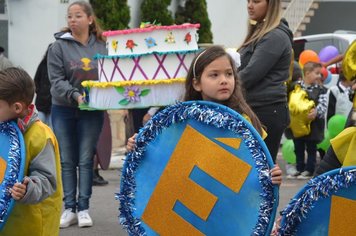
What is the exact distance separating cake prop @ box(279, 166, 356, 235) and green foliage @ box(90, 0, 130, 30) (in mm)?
12313

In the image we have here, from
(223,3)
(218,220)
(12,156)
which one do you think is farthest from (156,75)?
(223,3)

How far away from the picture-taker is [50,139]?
4562 mm

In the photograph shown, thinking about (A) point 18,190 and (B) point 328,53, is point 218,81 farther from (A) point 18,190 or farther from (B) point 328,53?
(B) point 328,53

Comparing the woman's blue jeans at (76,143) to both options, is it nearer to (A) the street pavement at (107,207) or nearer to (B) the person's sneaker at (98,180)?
(A) the street pavement at (107,207)

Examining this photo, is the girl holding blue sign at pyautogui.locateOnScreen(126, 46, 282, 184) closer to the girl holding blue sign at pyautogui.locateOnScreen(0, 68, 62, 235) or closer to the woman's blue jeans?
the girl holding blue sign at pyautogui.locateOnScreen(0, 68, 62, 235)

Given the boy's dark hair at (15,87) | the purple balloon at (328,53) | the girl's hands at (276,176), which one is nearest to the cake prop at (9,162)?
the boy's dark hair at (15,87)

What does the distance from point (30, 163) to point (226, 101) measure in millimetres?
1034

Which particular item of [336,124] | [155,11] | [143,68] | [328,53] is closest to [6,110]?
[143,68]

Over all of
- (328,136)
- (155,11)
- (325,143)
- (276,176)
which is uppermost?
(276,176)

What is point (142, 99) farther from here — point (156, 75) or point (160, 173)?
point (160, 173)

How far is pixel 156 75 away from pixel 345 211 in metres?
3.07

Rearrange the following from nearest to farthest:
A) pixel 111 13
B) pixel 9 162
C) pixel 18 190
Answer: pixel 18 190 < pixel 9 162 < pixel 111 13

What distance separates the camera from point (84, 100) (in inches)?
265

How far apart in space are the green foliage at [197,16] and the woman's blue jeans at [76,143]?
11291mm
